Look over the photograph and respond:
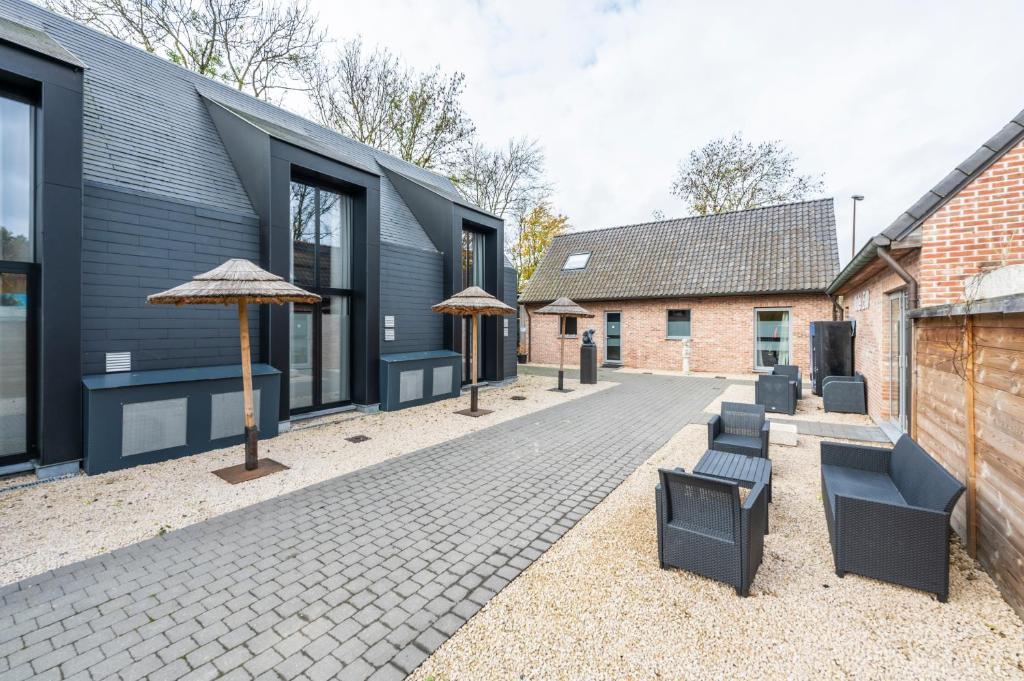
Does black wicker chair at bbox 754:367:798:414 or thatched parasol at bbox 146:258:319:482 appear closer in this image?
thatched parasol at bbox 146:258:319:482

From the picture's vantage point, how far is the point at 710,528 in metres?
2.87

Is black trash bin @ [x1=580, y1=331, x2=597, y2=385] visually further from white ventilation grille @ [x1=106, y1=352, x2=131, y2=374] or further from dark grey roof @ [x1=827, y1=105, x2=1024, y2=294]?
white ventilation grille @ [x1=106, y1=352, x2=131, y2=374]

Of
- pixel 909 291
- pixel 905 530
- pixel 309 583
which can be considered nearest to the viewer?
pixel 905 530

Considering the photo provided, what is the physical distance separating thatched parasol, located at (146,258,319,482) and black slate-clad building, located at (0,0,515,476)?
44.7 inches

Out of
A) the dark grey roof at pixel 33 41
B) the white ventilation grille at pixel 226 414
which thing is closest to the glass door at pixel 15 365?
the white ventilation grille at pixel 226 414

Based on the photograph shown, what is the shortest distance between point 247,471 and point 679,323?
14180 millimetres

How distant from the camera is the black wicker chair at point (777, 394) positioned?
8438 mm

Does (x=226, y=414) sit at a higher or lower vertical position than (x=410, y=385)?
lower

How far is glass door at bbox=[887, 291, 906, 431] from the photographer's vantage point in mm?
6438

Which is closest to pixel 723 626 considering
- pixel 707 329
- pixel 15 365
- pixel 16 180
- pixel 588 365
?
pixel 15 365

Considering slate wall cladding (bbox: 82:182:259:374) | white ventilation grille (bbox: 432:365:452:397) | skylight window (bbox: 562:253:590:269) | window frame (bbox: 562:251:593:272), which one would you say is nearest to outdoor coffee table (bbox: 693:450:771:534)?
white ventilation grille (bbox: 432:365:452:397)

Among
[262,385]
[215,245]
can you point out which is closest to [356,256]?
[215,245]

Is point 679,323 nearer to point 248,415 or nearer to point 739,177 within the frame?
point 739,177

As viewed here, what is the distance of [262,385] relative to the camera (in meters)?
6.23
